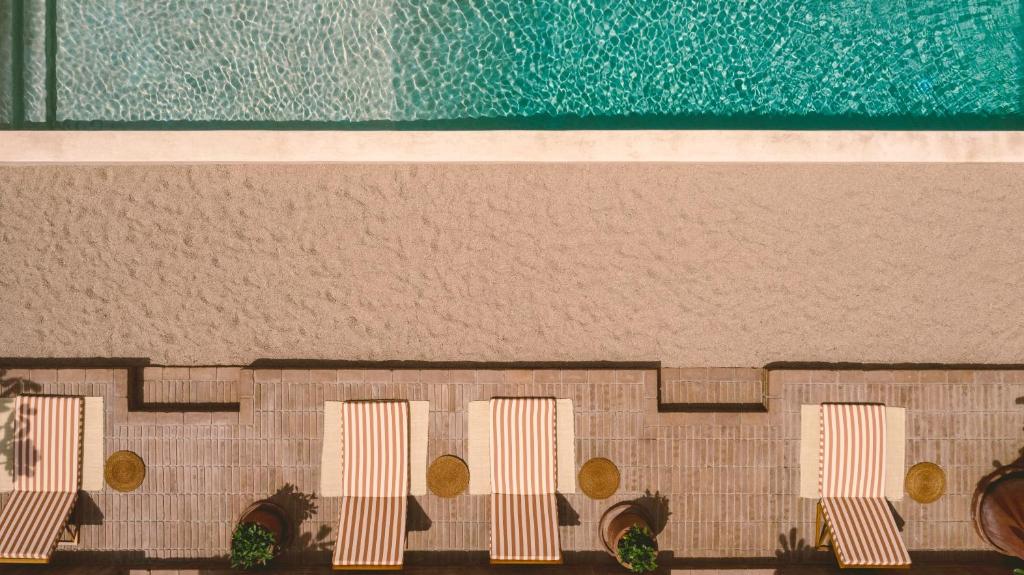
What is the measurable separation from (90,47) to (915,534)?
1392 cm

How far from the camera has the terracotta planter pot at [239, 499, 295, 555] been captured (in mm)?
8141

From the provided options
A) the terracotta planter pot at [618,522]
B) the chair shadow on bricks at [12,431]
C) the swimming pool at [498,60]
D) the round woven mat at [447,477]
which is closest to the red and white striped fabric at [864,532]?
the terracotta planter pot at [618,522]

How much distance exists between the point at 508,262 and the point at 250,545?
5.17m

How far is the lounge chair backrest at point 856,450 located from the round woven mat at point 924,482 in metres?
0.62

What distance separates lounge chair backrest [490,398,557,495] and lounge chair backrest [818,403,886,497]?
12.5ft

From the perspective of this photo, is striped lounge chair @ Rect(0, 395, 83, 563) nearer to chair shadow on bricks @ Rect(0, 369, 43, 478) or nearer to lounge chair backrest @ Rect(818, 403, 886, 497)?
chair shadow on bricks @ Rect(0, 369, 43, 478)

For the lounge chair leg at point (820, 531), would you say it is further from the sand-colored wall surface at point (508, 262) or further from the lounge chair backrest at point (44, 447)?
the lounge chair backrest at point (44, 447)

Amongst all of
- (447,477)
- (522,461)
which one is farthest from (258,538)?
(522,461)

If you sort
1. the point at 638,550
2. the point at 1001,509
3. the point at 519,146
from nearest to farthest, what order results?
1. the point at 638,550
2. the point at 519,146
3. the point at 1001,509

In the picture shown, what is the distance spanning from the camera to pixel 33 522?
807 cm

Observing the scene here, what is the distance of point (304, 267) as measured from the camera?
8750 mm

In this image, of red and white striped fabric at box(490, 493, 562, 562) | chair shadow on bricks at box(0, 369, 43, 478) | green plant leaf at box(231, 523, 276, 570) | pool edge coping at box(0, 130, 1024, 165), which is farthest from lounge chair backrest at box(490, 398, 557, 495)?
chair shadow on bricks at box(0, 369, 43, 478)

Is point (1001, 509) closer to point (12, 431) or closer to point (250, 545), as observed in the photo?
point (250, 545)

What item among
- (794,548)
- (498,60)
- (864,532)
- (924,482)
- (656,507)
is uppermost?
(498,60)
